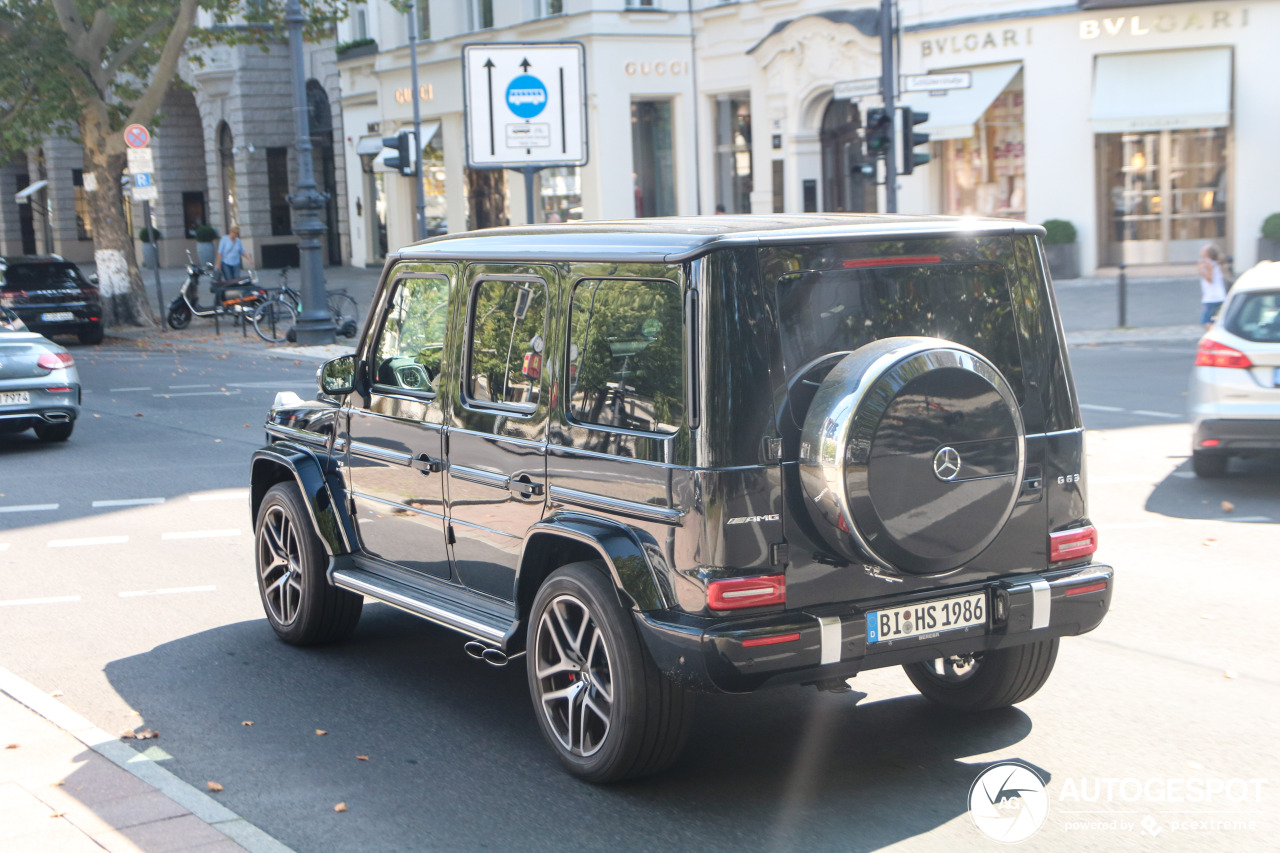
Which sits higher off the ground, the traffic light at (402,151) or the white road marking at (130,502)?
the traffic light at (402,151)

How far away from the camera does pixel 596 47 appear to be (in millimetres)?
36375

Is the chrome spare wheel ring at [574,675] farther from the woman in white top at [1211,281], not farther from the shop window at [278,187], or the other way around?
the shop window at [278,187]

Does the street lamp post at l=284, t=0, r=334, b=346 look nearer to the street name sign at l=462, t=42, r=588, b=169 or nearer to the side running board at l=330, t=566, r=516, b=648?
the street name sign at l=462, t=42, r=588, b=169

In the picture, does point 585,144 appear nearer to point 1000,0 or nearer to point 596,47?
point 1000,0

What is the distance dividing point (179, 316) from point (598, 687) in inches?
1046

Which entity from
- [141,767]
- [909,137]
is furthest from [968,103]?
[141,767]

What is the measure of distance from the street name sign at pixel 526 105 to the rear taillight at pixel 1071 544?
11689 mm

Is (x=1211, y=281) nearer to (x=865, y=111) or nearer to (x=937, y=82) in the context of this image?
(x=937, y=82)

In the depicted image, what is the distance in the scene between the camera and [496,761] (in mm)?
5305

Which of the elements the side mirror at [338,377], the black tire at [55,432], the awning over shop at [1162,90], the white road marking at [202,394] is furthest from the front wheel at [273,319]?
the side mirror at [338,377]

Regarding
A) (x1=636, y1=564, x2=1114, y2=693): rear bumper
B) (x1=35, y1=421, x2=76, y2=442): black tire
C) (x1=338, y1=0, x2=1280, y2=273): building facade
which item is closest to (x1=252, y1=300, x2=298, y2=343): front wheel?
(x1=338, y1=0, x2=1280, y2=273): building facade

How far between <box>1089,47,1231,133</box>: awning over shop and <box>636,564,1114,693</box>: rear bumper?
24495 mm

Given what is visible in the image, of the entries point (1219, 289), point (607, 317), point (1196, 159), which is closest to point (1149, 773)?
point (607, 317)

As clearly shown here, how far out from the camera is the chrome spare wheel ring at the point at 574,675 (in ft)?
16.1
